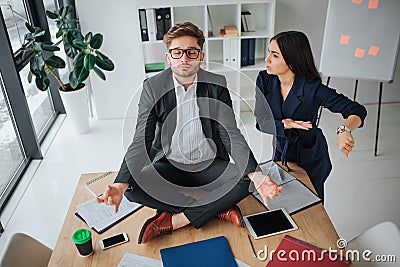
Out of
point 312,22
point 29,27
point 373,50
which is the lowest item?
point 373,50

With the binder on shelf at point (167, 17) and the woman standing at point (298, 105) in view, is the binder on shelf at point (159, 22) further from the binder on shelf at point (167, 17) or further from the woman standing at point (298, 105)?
the woman standing at point (298, 105)

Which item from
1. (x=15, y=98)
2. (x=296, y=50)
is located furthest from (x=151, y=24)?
(x=296, y=50)

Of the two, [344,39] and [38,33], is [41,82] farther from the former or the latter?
[344,39]

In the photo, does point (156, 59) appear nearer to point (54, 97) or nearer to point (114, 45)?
point (114, 45)

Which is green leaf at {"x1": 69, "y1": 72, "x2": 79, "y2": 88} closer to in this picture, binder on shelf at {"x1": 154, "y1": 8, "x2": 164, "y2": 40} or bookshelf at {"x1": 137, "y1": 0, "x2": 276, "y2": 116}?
bookshelf at {"x1": 137, "y1": 0, "x2": 276, "y2": 116}

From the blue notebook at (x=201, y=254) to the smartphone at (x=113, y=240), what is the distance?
6.5 inches

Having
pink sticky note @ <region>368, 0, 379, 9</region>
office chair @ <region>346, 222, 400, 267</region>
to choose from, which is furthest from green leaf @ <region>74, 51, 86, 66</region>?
office chair @ <region>346, 222, 400, 267</region>

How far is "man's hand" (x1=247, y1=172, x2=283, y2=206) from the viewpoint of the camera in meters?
1.51

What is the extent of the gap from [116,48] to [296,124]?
7.01ft

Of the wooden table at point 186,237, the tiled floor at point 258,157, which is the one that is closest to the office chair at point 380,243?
the wooden table at point 186,237

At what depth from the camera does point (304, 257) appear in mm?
1381

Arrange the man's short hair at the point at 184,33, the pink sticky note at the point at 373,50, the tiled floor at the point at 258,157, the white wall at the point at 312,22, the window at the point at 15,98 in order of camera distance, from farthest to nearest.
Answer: the white wall at the point at 312,22, the pink sticky note at the point at 373,50, the window at the point at 15,98, the tiled floor at the point at 258,157, the man's short hair at the point at 184,33

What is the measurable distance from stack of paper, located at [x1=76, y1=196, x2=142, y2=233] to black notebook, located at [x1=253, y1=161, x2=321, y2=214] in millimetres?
556

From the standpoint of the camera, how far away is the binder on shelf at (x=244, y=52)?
10.8ft
